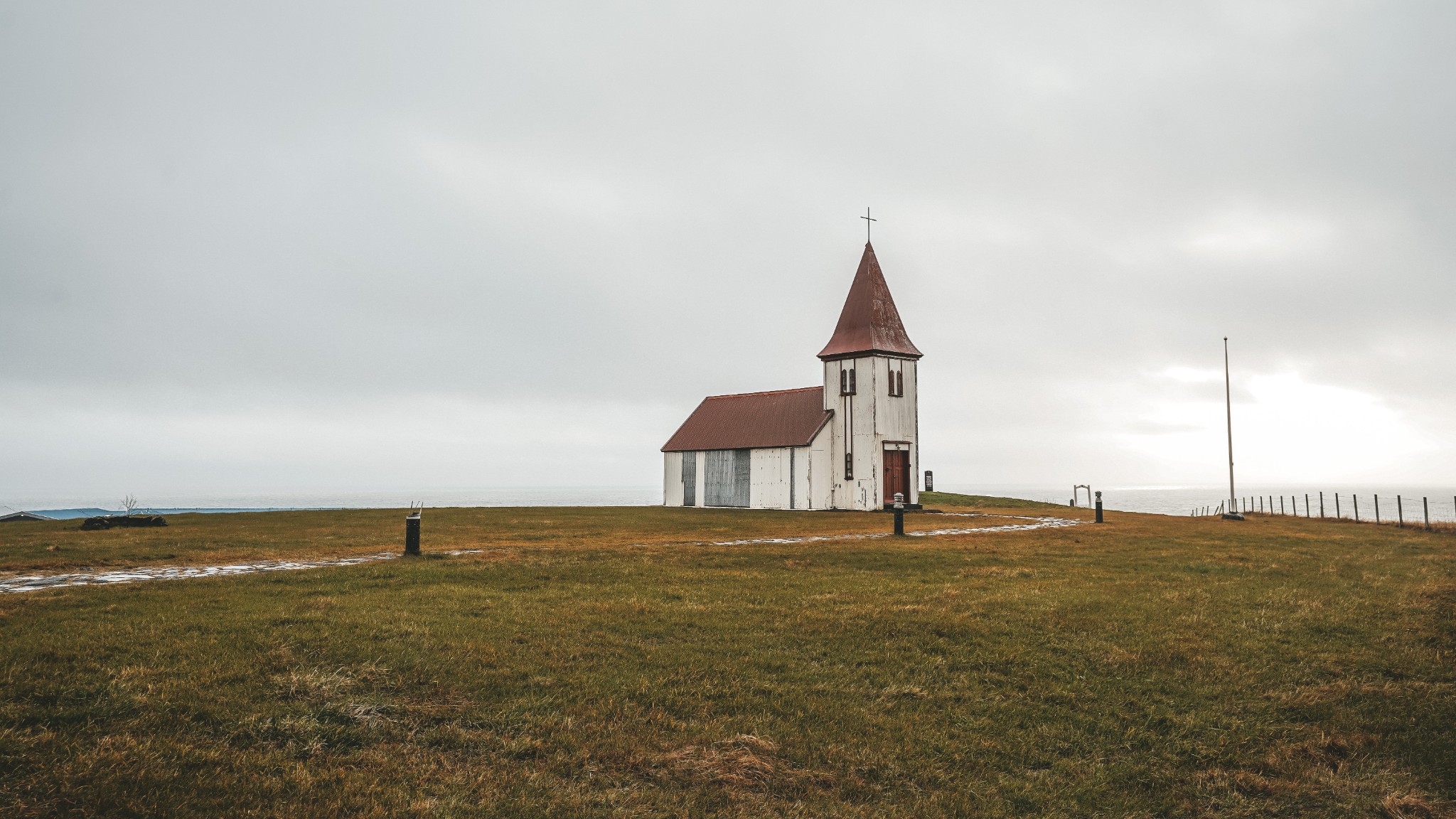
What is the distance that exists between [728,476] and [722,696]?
137ft

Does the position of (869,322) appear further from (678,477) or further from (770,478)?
(678,477)

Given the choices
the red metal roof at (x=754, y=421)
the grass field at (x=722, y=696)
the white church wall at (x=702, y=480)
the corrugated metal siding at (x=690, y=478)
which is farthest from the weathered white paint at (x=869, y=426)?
the grass field at (x=722, y=696)

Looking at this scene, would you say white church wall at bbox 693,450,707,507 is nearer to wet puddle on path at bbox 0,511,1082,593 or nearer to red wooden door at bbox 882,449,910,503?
red wooden door at bbox 882,449,910,503

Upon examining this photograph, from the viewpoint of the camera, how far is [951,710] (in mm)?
7777

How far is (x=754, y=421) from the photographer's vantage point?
165 ft

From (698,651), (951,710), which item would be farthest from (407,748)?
(951,710)

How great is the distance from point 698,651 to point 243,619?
5733 millimetres

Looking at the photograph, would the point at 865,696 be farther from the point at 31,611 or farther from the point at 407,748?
the point at 31,611

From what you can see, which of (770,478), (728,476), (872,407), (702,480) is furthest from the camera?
(702,480)

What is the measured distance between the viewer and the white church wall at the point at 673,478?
5266 cm

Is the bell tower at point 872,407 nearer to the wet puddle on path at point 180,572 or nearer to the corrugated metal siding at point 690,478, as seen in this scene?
the corrugated metal siding at point 690,478

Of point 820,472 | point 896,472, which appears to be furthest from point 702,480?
point 896,472

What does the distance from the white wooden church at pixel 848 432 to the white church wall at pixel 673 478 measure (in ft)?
11.1

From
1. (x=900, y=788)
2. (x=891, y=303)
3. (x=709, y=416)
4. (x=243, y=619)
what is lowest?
(x=900, y=788)
